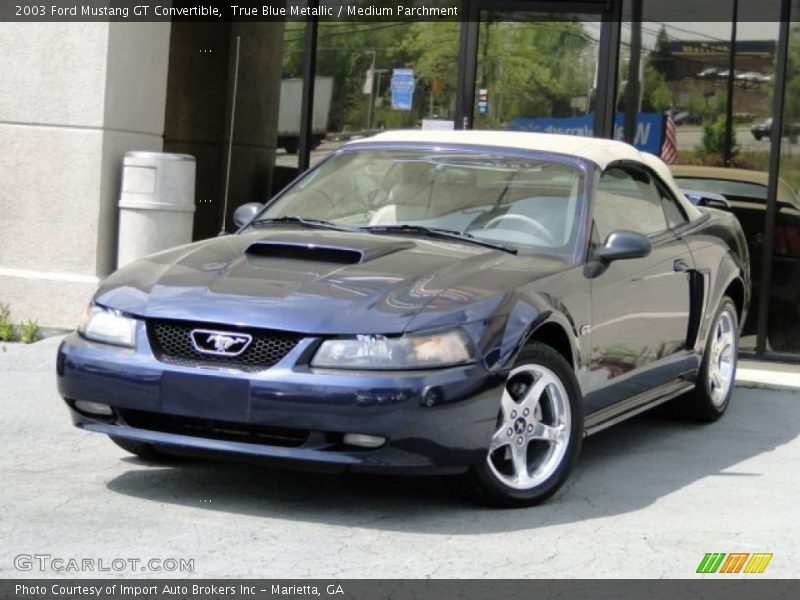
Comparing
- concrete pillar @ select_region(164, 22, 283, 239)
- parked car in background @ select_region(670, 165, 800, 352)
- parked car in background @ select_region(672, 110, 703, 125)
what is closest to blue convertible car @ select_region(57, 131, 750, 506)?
parked car in background @ select_region(670, 165, 800, 352)

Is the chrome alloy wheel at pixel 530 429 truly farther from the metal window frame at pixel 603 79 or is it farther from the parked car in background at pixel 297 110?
the parked car in background at pixel 297 110

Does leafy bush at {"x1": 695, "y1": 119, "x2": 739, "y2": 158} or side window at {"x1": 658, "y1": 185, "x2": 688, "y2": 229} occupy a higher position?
leafy bush at {"x1": 695, "y1": 119, "x2": 739, "y2": 158}

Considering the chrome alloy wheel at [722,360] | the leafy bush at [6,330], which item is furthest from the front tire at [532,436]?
the leafy bush at [6,330]

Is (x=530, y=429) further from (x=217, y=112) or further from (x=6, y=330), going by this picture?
(x=217, y=112)

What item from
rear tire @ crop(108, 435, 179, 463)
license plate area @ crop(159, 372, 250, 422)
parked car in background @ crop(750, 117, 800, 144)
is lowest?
rear tire @ crop(108, 435, 179, 463)

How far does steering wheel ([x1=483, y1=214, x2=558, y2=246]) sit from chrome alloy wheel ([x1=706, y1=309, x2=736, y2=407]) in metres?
1.81

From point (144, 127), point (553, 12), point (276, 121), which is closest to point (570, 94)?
point (553, 12)

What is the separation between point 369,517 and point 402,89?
270 inches

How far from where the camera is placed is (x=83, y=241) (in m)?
10.4

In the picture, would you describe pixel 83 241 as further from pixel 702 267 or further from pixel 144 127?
pixel 702 267

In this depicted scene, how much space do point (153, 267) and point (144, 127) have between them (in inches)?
190

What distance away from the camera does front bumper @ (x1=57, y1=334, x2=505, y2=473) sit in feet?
17.9

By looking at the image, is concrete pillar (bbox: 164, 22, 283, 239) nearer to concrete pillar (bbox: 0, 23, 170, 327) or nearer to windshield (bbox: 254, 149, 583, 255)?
concrete pillar (bbox: 0, 23, 170, 327)

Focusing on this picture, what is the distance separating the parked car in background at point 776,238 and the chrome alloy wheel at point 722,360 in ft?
8.53
